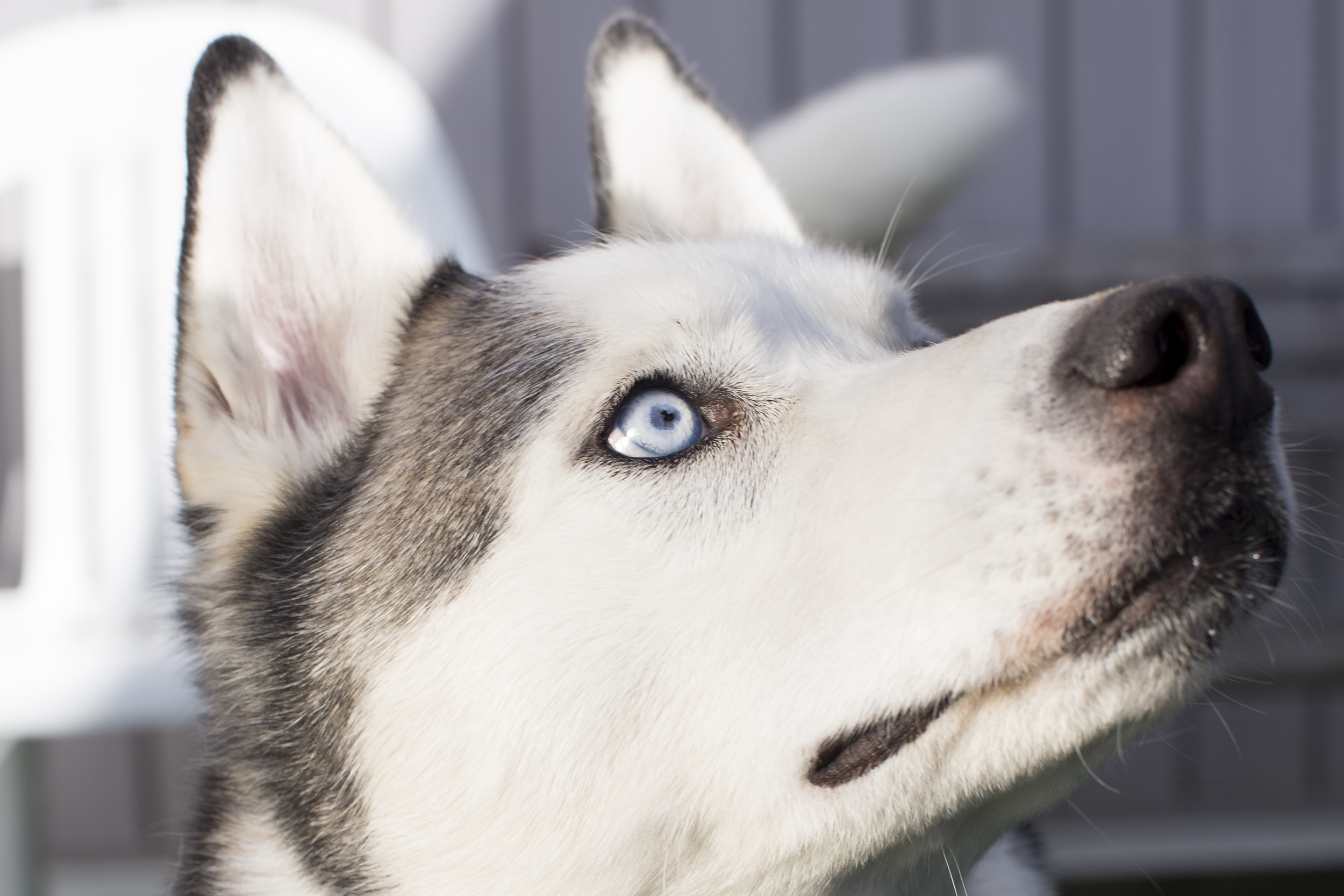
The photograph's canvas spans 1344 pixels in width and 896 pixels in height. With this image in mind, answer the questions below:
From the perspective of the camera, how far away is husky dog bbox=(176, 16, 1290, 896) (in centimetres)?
93

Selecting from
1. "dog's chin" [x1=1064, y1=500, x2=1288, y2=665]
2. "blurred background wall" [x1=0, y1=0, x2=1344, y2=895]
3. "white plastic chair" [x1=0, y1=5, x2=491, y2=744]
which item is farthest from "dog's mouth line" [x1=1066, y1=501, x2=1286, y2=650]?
"blurred background wall" [x1=0, y1=0, x2=1344, y2=895]

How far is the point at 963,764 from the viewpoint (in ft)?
3.26

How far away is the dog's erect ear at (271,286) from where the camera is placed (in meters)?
1.31

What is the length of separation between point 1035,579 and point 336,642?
0.86 m

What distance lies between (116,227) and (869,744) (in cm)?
256

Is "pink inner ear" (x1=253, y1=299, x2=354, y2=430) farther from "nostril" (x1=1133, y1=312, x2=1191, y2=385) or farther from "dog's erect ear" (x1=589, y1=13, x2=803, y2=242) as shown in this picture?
"nostril" (x1=1133, y1=312, x2=1191, y2=385)

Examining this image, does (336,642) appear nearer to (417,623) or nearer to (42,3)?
(417,623)

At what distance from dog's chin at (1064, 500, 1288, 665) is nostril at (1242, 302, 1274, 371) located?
14 cm

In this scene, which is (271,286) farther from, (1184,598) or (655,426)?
(1184,598)

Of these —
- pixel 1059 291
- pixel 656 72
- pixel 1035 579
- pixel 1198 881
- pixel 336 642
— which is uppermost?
pixel 656 72

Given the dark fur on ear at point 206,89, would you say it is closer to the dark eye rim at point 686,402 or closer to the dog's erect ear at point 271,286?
the dog's erect ear at point 271,286

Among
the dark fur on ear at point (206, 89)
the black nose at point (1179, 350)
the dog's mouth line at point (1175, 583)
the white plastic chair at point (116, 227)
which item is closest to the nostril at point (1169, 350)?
the black nose at point (1179, 350)

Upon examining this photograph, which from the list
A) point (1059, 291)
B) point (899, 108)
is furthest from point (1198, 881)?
point (899, 108)

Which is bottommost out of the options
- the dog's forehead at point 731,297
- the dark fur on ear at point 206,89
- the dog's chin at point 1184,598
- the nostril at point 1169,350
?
the dog's chin at point 1184,598
